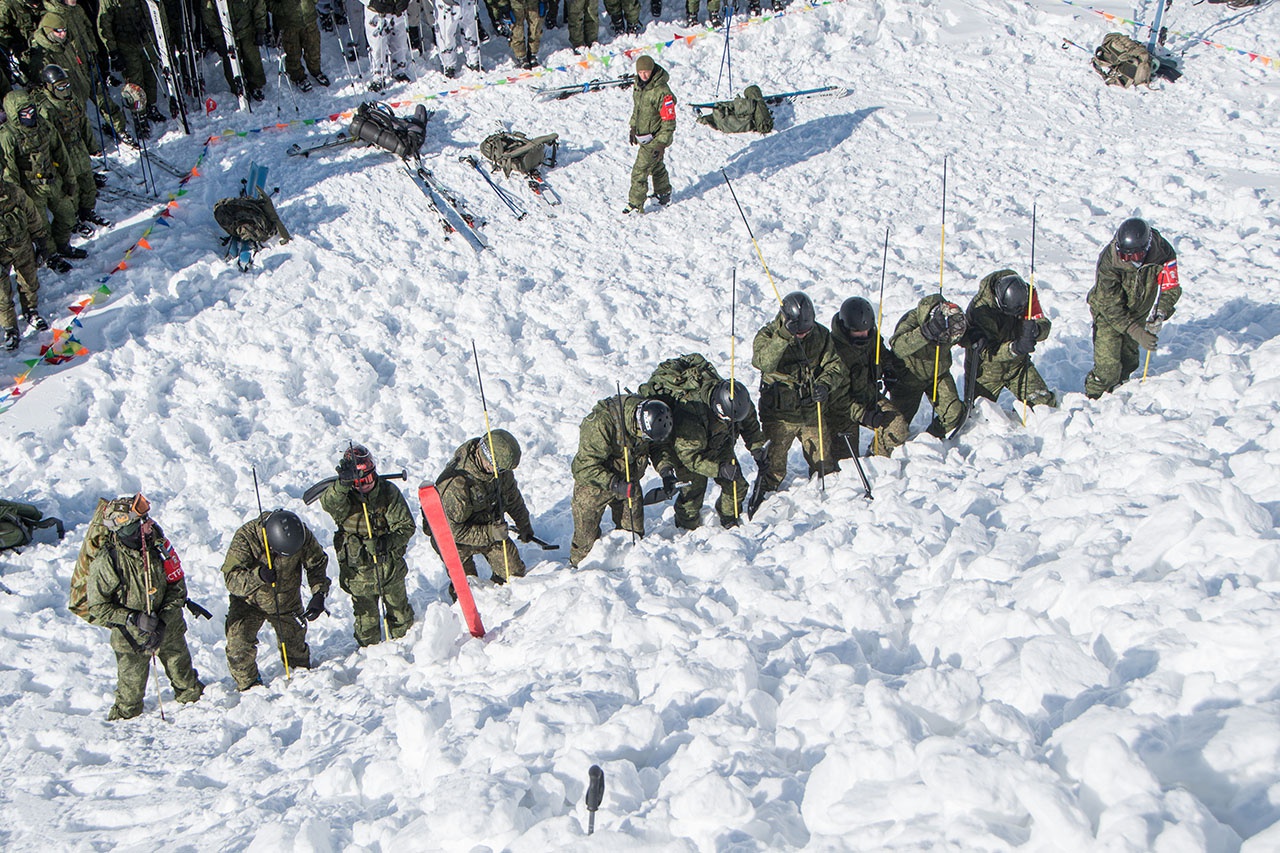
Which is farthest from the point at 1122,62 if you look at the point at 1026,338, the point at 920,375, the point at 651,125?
the point at 920,375

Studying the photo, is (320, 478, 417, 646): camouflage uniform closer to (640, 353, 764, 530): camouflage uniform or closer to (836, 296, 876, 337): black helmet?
(640, 353, 764, 530): camouflage uniform

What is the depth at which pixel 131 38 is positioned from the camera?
12.4 metres

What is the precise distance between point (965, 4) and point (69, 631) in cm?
1628

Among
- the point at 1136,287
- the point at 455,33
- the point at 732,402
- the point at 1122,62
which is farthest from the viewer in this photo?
the point at 1122,62

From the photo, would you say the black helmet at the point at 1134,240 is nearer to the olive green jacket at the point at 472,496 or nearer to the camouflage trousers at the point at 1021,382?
the camouflage trousers at the point at 1021,382

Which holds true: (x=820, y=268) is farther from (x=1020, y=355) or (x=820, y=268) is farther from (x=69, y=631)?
(x=69, y=631)

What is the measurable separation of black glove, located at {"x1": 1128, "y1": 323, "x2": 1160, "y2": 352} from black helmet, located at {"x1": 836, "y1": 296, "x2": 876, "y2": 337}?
2206 millimetres

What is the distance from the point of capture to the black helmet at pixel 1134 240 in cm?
766

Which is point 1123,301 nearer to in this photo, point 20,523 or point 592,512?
point 592,512

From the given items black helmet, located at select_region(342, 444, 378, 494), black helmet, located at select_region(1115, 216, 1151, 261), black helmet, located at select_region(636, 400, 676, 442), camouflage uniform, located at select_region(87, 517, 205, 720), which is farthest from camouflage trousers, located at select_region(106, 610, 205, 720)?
black helmet, located at select_region(1115, 216, 1151, 261)

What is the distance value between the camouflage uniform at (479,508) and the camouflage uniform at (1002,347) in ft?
13.5

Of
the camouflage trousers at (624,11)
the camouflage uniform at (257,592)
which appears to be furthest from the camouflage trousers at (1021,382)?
the camouflage trousers at (624,11)

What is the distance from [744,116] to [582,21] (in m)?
3.26

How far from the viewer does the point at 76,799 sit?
18.1 feet
